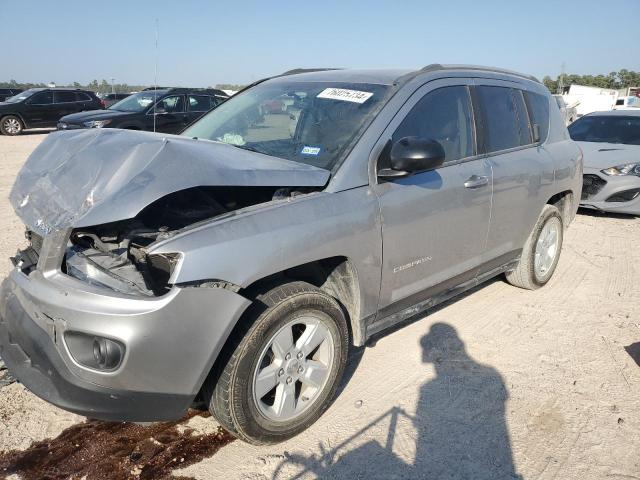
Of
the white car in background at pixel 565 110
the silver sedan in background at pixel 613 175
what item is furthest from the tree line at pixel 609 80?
the silver sedan in background at pixel 613 175

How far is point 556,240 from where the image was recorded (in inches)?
193

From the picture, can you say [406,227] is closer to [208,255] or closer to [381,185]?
[381,185]

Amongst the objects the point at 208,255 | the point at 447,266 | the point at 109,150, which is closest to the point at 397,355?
the point at 447,266

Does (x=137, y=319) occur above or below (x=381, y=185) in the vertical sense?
below

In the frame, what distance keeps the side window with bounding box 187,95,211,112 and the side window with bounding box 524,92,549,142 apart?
10752 mm

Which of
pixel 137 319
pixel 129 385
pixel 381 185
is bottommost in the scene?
pixel 129 385

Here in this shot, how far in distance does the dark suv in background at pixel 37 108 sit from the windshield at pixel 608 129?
1765 cm

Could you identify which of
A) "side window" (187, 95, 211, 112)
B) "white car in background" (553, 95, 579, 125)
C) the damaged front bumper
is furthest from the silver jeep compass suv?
"side window" (187, 95, 211, 112)

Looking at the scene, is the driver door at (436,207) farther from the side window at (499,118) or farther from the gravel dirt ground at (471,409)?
the gravel dirt ground at (471,409)

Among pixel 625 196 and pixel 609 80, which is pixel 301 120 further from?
pixel 609 80

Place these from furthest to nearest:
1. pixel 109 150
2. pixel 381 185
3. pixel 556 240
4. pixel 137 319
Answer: pixel 556 240 → pixel 381 185 → pixel 109 150 → pixel 137 319

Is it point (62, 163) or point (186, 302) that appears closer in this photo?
point (186, 302)

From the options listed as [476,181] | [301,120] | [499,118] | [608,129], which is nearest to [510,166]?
[499,118]

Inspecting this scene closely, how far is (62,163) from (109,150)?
0.34 meters
